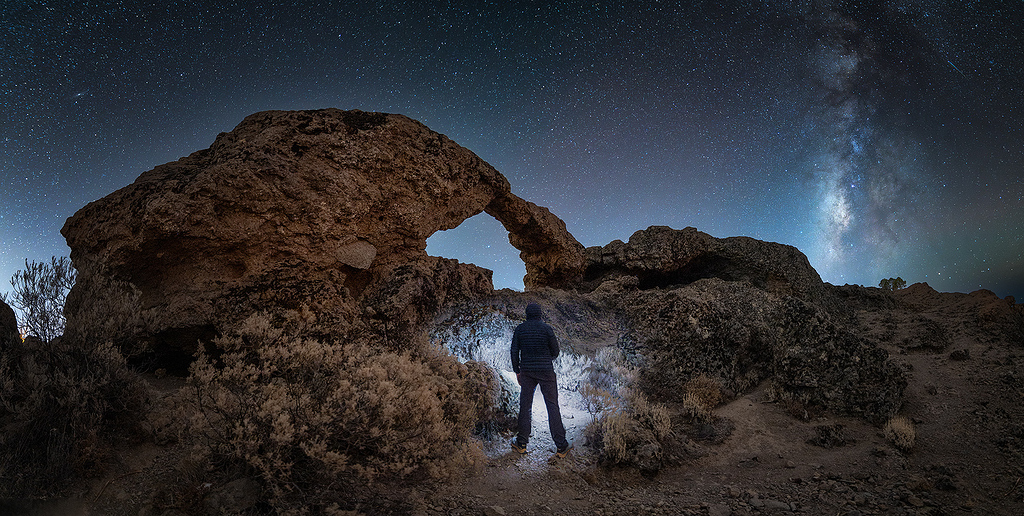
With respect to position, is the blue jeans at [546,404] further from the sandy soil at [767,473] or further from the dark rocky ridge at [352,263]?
the dark rocky ridge at [352,263]

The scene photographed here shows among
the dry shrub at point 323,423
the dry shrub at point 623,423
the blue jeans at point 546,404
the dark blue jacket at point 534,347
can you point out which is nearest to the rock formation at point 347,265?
the dry shrub at point 623,423

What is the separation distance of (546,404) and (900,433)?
4799 mm

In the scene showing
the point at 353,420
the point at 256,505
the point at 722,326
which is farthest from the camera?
the point at 722,326

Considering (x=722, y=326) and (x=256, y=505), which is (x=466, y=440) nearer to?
(x=256, y=505)

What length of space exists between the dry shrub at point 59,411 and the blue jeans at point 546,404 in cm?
441

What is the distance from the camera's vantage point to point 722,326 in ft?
28.2

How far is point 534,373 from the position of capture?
614 centimetres

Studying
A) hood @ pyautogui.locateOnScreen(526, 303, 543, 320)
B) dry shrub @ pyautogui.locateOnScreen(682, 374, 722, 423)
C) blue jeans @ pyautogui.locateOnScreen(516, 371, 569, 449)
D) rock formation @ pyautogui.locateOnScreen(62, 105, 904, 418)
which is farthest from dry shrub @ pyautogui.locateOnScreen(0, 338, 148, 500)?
dry shrub @ pyautogui.locateOnScreen(682, 374, 722, 423)

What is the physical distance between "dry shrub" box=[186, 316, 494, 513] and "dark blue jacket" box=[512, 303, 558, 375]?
113 cm

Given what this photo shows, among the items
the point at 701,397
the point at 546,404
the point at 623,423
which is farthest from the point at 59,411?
the point at 701,397

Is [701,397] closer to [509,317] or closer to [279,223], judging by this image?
[509,317]

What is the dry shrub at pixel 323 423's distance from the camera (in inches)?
146

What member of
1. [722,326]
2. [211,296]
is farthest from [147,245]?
[722,326]

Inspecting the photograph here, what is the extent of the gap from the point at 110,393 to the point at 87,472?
958mm
